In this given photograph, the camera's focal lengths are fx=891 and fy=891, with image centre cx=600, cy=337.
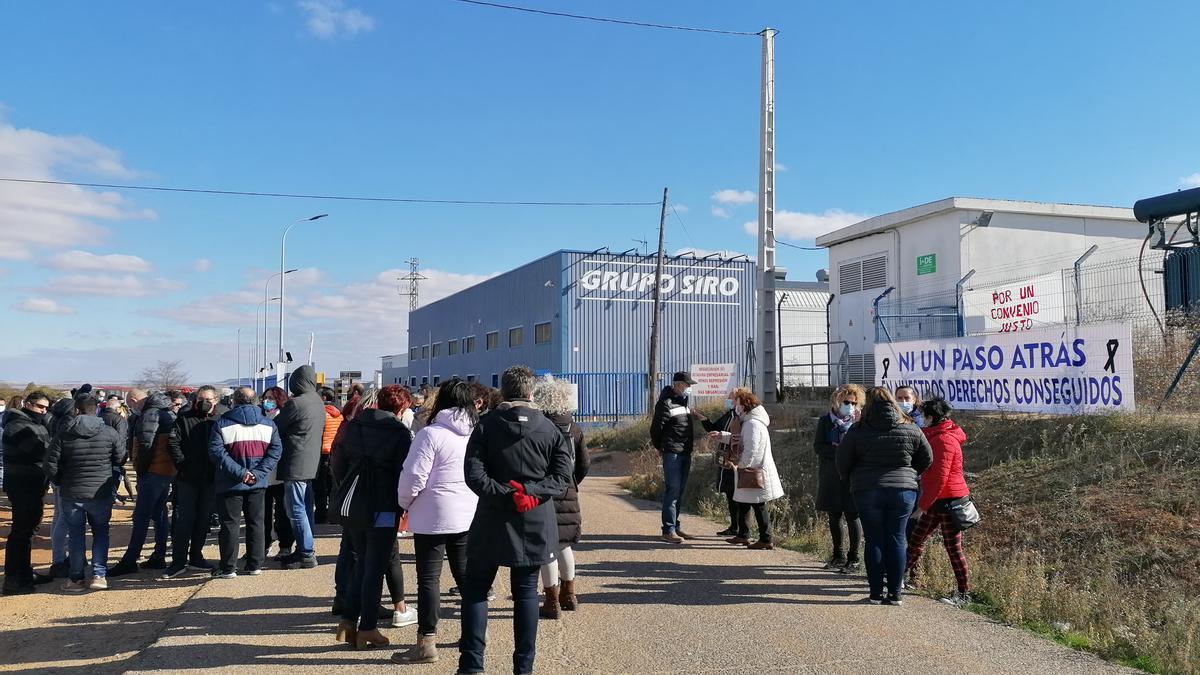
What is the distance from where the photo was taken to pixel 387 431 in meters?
5.60

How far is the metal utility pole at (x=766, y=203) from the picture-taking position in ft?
50.0

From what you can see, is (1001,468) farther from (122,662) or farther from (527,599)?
(122,662)

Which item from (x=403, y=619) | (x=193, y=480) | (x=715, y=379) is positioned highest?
(x=715, y=379)

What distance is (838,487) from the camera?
7.80 meters

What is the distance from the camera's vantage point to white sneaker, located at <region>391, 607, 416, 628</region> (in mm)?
6020

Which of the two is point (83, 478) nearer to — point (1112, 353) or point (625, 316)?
point (1112, 353)

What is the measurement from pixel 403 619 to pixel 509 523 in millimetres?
1777

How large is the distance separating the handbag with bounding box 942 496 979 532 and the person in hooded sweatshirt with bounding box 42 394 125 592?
6.99 meters

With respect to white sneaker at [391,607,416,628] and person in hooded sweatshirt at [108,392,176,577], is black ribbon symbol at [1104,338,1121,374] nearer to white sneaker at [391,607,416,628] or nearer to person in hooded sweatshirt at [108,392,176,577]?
white sneaker at [391,607,416,628]

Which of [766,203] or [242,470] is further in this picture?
[766,203]

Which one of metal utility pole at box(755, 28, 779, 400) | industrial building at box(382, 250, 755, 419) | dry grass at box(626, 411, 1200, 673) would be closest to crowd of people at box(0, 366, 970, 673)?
dry grass at box(626, 411, 1200, 673)

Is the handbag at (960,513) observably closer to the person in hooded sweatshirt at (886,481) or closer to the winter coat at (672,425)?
the person in hooded sweatshirt at (886,481)

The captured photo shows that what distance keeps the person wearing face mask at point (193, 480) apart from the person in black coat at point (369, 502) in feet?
9.69

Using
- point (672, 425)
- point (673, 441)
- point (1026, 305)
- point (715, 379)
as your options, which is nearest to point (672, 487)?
point (673, 441)
